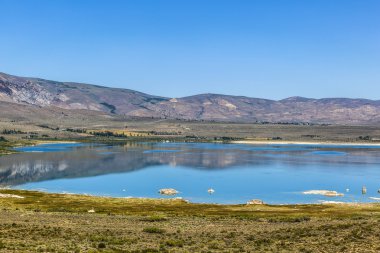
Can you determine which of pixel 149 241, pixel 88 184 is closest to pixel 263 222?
pixel 149 241

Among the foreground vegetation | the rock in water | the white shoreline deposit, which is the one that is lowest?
the rock in water

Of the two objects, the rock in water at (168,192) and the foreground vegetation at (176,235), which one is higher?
the foreground vegetation at (176,235)

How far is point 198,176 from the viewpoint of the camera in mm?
136375

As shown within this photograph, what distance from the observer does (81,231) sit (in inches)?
1635

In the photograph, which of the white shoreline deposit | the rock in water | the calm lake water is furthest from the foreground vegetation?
the white shoreline deposit

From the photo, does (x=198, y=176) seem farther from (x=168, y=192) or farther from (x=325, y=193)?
(x=325, y=193)

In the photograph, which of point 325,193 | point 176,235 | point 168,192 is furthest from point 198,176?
point 176,235

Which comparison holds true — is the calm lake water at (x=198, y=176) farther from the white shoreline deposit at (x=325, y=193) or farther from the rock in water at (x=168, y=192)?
the white shoreline deposit at (x=325, y=193)

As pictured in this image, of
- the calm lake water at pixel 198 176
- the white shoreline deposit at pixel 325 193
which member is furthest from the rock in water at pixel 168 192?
the white shoreline deposit at pixel 325 193

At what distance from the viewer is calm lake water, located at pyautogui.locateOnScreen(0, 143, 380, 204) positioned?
10406 cm

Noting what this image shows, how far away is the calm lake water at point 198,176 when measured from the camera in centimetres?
10406

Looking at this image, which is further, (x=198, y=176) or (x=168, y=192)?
(x=198, y=176)

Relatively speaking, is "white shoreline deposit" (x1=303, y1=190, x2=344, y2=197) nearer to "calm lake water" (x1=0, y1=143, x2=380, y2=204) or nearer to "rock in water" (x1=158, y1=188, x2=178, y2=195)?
"calm lake water" (x1=0, y1=143, x2=380, y2=204)

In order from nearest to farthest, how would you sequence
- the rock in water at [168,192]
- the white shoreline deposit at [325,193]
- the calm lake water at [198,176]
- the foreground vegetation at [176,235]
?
the foreground vegetation at [176,235], the white shoreline deposit at [325,193], the rock in water at [168,192], the calm lake water at [198,176]
